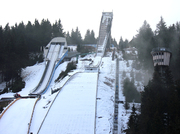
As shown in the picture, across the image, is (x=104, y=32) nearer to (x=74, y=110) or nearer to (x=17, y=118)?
(x=74, y=110)

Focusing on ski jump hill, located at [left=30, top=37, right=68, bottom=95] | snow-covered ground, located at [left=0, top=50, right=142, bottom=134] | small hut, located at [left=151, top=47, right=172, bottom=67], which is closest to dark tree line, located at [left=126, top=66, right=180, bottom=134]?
snow-covered ground, located at [left=0, top=50, right=142, bottom=134]

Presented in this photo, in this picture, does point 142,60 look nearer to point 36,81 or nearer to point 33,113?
point 36,81

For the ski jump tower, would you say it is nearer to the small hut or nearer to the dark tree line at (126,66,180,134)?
the small hut

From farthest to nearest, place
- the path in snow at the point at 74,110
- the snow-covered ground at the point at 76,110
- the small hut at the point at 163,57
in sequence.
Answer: the small hut at the point at 163,57 → the snow-covered ground at the point at 76,110 → the path in snow at the point at 74,110

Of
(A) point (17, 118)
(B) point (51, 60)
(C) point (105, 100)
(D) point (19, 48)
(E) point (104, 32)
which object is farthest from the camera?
(E) point (104, 32)

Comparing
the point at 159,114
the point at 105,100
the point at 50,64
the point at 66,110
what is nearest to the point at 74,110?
the point at 66,110

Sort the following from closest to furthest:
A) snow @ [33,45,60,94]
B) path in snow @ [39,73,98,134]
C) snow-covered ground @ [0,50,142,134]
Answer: path in snow @ [39,73,98,134], snow-covered ground @ [0,50,142,134], snow @ [33,45,60,94]

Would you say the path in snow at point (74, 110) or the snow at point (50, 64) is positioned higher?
the snow at point (50, 64)

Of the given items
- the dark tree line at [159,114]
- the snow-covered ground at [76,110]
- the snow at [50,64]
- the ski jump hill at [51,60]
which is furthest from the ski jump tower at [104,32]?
the dark tree line at [159,114]

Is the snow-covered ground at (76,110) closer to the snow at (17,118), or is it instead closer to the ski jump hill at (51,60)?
the snow at (17,118)
